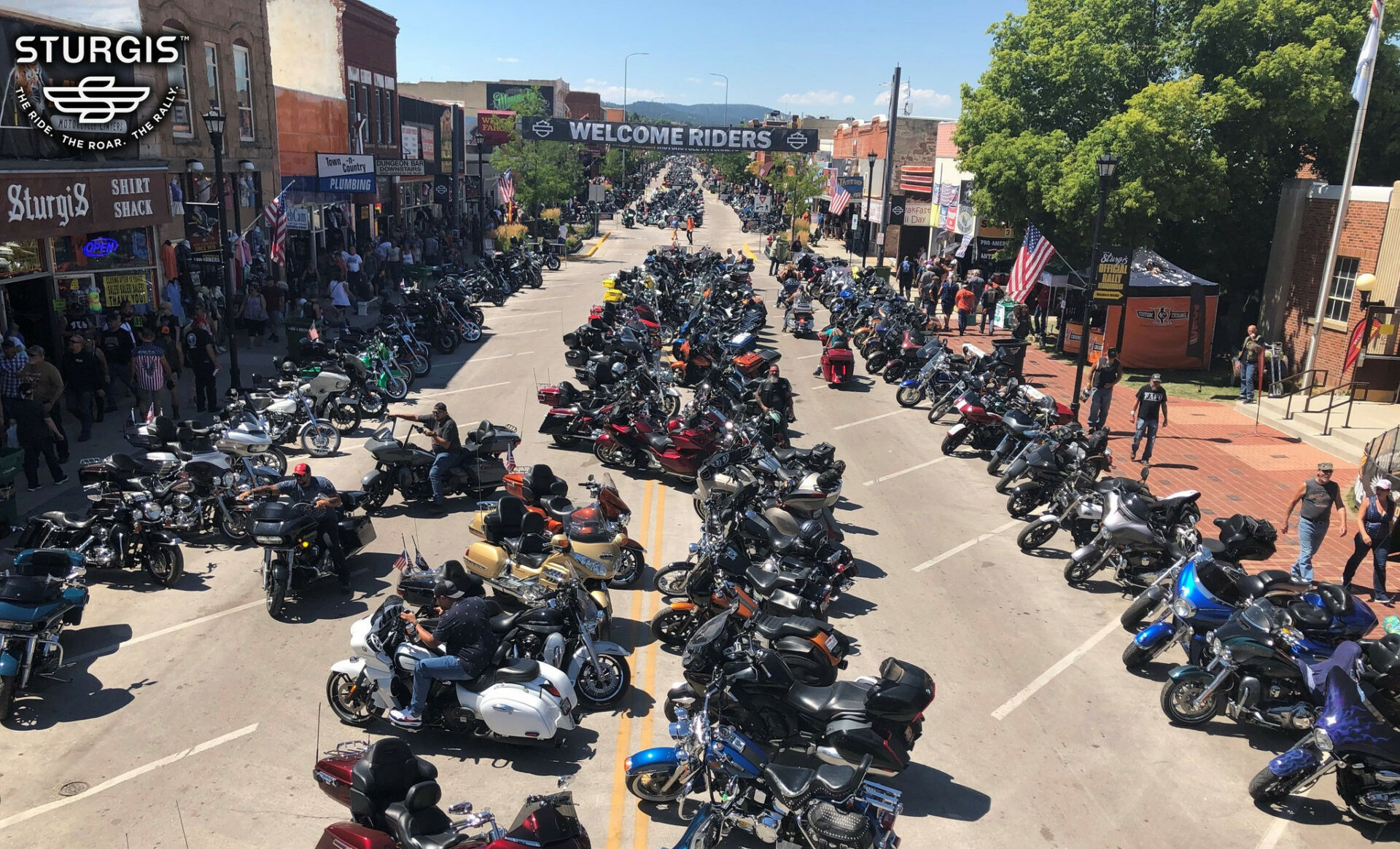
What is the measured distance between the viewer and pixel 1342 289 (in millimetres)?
22906

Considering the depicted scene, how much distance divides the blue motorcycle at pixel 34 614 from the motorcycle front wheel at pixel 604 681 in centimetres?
479

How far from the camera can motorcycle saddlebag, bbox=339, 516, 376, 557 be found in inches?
450

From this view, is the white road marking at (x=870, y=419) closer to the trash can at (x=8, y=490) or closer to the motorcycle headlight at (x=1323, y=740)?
the motorcycle headlight at (x=1323, y=740)

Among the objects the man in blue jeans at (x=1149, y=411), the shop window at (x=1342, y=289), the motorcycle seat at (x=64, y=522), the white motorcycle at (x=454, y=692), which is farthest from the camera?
the shop window at (x=1342, y=289)

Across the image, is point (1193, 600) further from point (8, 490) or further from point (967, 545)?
point (8, 490)

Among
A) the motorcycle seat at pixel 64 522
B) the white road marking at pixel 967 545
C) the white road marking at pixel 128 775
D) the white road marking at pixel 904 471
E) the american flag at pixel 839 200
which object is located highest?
the american flag at pixel 839 200

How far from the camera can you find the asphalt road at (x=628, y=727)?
25.1 ft

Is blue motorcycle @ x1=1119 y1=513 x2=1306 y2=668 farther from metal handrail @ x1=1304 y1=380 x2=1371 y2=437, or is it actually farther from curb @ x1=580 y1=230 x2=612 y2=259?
curb @ x1=580 y1=230 x2=612 y2=259

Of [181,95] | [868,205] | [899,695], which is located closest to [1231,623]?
[899,695]

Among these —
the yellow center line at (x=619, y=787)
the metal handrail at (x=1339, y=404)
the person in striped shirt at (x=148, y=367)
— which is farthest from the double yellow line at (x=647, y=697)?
the metal handrail at (x=1339, y=404)

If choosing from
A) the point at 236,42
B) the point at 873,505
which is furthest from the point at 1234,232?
the point at 236,42

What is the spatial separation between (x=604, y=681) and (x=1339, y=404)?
720 inches

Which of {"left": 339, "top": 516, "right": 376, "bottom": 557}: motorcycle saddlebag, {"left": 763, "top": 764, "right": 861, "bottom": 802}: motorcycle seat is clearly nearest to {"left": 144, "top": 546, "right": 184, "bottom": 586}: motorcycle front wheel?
{"left": 339, "top": 516, "right": 376, "bottom": 557}: motorcycle saddlebag

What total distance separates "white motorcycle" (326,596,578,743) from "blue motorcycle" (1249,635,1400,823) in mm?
5825
